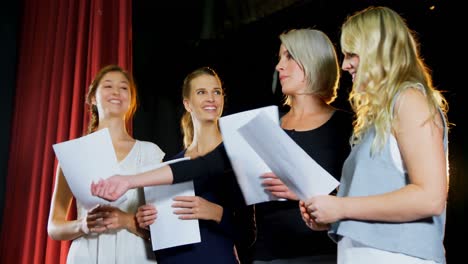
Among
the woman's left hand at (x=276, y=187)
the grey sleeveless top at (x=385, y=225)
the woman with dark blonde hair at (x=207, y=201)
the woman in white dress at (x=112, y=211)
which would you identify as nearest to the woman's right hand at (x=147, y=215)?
the woman with dark blonde hair at (x=207, y=201)

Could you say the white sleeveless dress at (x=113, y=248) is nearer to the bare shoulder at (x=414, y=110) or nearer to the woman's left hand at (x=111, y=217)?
the woman's left hand at (x=111, y=217)

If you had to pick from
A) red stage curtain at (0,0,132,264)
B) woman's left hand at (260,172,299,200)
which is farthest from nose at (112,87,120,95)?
woman's left hand at (260,172,299,200)

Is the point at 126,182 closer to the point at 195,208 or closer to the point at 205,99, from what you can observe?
the point at 195,208

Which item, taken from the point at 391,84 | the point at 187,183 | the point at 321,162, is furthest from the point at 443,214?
the point at 187,183

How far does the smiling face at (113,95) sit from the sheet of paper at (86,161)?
0.41 meters

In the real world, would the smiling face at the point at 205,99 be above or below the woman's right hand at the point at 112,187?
above

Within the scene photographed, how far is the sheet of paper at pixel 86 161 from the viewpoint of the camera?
159 cm

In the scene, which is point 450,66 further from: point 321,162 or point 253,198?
point 253,198

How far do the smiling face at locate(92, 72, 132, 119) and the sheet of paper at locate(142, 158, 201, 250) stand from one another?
493mm

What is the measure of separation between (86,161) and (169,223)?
0.30 m

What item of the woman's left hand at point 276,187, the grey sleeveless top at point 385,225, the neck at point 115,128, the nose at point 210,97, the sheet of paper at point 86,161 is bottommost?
the grey sleeveless top at point 385,225

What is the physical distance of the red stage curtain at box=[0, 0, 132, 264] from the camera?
9.62 ft

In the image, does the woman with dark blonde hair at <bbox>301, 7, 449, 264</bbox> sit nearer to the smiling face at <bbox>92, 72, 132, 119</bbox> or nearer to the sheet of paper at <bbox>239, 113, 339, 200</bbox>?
the sheet of paper at <bbox>239, 113, 339, 200</bbox>

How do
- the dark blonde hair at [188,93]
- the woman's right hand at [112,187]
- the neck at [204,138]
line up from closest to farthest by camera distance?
the woman's right hand at [112,187]
the neck at [204,138]
the dark blonde hair at [188,93]
